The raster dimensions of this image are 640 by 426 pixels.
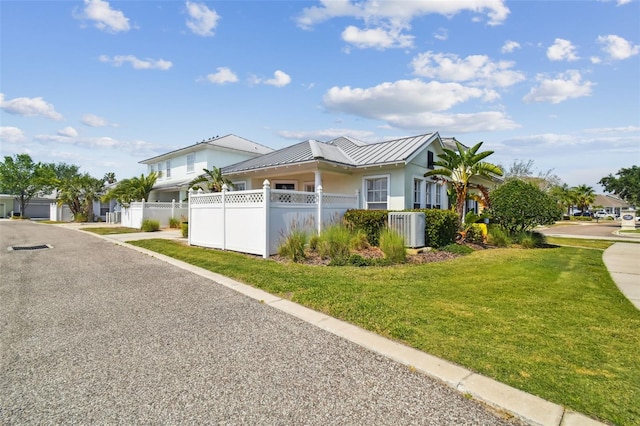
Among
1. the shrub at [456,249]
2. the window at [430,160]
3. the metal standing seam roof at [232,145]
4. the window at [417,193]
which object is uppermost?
the metal standing seam roof at [232,145]

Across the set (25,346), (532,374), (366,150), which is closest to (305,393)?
(532,374)

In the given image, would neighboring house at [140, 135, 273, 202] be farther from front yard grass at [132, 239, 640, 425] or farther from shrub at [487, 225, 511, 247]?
shrub at [487, 225, 511, 247]

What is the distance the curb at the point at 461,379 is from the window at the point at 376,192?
35.0 feet

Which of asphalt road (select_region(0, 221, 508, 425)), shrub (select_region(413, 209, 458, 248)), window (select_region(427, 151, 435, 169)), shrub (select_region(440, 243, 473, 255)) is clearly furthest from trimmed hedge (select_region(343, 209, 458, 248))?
asphalt road (select_region(0, 221, 508, 425))

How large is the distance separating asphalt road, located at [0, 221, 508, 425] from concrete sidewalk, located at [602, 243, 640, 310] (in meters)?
5.26

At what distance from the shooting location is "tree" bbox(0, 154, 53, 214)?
159 ft

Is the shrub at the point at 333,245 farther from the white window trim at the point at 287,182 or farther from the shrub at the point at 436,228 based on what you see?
the white window trim at the point at 287,182

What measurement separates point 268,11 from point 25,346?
12.0 m

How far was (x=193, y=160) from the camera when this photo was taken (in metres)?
26.9

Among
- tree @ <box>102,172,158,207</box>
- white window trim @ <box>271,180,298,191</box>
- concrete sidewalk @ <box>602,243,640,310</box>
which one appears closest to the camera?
concrete sidewalk @ <box>602,243,640,310</box>

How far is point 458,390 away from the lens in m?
2.93

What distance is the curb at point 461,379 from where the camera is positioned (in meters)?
2.54

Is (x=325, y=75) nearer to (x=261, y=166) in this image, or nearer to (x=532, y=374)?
(x=261, y=166)

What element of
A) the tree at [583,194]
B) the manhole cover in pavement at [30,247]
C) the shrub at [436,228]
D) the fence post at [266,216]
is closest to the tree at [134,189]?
the manhole cover in pavement at [30,247]
